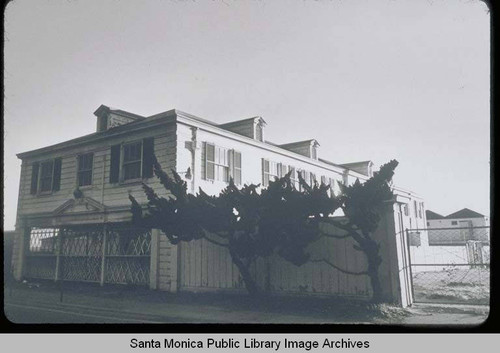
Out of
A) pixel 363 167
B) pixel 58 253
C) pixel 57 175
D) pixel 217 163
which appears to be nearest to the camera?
pixel 217 163

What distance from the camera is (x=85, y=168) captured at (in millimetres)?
18797

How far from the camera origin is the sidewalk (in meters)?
8.59

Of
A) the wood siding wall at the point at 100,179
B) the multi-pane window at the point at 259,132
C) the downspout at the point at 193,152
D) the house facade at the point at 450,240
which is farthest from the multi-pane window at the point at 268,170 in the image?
the house facade at the point at 450,240

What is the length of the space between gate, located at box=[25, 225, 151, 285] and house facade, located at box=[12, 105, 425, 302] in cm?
5

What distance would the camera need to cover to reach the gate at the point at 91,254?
53.4ft

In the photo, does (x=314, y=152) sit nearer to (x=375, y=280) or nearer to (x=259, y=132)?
(x=259, y=132)

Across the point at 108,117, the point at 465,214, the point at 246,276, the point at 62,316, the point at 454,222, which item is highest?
the point at 108,117

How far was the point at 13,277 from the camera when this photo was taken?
20.6 meters

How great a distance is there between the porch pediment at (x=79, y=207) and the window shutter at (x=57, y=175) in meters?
1.27

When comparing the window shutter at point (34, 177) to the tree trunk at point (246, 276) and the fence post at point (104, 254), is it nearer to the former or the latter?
the fence post at point (104, 254)

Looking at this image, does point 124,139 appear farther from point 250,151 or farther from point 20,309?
point 20,309

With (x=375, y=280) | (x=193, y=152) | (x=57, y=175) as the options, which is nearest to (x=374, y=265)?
(x=375, y=280)

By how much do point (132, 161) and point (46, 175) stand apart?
6.69m

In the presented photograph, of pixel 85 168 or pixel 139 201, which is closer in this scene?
pixel 139 201
